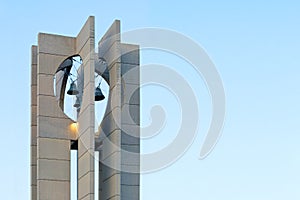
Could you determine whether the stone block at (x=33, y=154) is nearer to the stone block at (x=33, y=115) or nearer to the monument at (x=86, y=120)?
the monument at (x=86, y=120)

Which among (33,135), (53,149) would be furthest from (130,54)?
(33,135)

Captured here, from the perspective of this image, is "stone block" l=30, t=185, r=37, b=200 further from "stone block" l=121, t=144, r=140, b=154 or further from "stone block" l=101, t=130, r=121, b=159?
"stone block" l=121, t=144, r=140, b=154

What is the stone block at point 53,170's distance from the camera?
1430cm

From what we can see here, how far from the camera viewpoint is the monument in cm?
1386

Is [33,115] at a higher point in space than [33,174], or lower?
higher

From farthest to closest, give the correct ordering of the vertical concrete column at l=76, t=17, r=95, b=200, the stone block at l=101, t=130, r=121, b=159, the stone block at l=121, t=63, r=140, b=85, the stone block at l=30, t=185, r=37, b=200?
the stone block at l=30, t=185, r=37, b=200
the stone block at l=121, t=63, r=140, b=85
the stone block at l=101, t=130, r=121, b=159
the vertical concrete column at l=76, t=17, r=95, b=200

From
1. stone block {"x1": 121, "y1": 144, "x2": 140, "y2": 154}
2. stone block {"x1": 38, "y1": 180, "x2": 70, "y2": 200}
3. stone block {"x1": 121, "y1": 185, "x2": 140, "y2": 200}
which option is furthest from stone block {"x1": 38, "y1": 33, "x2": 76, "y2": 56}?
stone block {"x1": 121, "y1": 185, "x2": 140, "y2": 200}

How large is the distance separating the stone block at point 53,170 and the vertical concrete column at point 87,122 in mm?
399

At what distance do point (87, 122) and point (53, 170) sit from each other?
142cm

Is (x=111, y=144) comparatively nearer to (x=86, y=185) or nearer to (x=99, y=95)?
(x=86, y=185)

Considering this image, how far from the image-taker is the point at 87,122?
45.1 feet

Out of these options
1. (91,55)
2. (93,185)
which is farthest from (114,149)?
(91,55)

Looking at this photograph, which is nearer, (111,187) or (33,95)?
(111,187)

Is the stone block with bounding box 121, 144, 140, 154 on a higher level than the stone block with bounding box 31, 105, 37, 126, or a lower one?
lower
